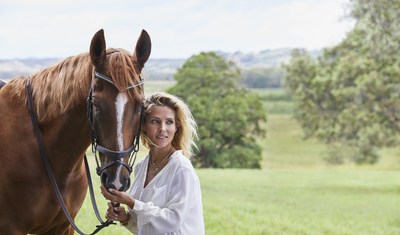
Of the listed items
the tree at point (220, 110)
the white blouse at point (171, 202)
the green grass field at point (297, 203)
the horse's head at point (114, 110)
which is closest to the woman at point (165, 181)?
the white blouse at point (171, 202)

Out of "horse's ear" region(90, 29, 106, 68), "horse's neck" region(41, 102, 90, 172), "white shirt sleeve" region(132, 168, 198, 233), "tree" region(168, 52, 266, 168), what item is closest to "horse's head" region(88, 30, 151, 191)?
"horse's ear" region(90, 29, 106, 68)

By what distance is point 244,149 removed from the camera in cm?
3772

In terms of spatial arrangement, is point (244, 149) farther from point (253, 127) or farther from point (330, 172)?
point (330, 172)

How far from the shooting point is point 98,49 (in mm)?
3494

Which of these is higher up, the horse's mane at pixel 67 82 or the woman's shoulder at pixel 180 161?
the horse's mane at pixel 67 82

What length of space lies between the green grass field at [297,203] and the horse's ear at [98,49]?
5.70m

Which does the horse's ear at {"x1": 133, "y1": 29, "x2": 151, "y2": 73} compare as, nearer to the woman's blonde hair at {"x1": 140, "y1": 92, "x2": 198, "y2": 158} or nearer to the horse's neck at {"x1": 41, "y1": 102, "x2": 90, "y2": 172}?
the woman's blonde hair at {"x1": 140, "y1": 92, "x2": 198, "y2": 158}

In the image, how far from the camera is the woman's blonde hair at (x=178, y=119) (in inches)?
148

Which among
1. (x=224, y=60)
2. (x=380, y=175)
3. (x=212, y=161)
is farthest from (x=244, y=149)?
(x=380, y=175)

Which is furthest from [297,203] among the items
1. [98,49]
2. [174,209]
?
[98,49]

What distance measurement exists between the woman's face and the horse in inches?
10.6

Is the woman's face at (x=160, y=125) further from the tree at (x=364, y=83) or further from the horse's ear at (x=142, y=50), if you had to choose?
the tree at (x=364, y=83)

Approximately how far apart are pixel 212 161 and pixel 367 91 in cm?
1756

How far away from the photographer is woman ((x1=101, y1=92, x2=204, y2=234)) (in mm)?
3672
